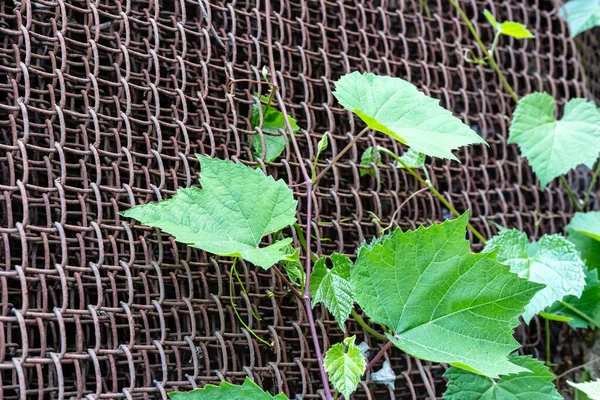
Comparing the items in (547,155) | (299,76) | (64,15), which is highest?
(64,15)

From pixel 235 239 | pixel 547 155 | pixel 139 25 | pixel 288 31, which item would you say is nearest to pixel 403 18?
pixel 288 31

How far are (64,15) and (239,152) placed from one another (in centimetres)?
33

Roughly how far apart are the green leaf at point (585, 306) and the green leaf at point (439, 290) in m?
0.37

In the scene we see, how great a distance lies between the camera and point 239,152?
1.03 m

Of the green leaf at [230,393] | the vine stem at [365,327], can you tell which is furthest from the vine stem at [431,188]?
the green leaf at [230,393]

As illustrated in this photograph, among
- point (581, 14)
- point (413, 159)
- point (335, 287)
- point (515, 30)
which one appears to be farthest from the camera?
point (581, 14)

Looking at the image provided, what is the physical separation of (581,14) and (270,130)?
33.0 inches

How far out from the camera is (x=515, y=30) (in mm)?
1290

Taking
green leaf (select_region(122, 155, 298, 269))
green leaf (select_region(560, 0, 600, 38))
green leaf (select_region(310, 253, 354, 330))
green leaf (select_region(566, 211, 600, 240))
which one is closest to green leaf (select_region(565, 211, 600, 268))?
green leaf (select_region(566, 211, 600, 240))

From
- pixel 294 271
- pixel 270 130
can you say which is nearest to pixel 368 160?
pixel 270 130

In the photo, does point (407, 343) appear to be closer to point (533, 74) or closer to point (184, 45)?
point (184, 45)

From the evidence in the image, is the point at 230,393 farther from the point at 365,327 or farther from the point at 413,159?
the point at 413,159

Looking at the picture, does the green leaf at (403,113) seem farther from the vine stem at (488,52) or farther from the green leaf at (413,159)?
the vine stem at (488,52)

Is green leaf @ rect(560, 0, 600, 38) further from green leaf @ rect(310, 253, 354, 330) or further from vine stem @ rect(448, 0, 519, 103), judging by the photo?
green leaf @ rect(310, 253, 354, 330)
